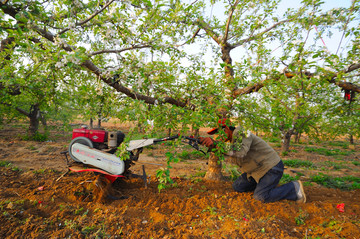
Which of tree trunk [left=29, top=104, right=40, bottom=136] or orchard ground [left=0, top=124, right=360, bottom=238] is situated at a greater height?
tree trunk [left=29, top=104, right=40, bottom=136]

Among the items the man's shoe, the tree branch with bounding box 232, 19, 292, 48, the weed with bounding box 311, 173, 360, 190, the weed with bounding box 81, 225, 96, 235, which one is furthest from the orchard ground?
the tree branch with bounding box 232, 19, 292, 48

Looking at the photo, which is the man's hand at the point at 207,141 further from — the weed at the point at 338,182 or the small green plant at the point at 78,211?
the weed at the point at 338,182

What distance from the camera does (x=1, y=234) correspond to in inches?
94.0

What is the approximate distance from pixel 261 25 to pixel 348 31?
76.1 inches

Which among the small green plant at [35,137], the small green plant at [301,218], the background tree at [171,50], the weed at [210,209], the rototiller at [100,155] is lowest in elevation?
the small green plant at [301,218]

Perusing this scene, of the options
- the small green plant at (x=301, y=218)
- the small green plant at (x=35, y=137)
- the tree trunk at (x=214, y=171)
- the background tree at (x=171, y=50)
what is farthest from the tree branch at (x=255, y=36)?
the small green plant at (x=35, y=137)

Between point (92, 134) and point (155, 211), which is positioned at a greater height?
point (92, 134)

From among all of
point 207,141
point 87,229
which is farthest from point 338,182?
point 87,229

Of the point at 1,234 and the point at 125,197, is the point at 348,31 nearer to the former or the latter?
the point at 125,197

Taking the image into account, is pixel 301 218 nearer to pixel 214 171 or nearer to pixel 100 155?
pixel 214 171

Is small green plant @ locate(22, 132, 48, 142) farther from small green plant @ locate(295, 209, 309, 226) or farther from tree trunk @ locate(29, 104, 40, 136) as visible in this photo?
small green plant @ locate(295, 209, 309, 226)

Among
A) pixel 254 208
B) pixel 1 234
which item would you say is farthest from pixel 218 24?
pixel 1 234

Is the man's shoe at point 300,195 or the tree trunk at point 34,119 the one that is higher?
the tree trunk at point 34,119

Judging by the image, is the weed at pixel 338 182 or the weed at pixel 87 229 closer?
the weed at pixel 87 229
